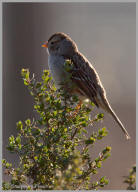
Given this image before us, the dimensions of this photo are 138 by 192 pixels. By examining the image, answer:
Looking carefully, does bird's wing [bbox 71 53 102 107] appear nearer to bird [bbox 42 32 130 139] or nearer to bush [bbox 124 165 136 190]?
bird [bbox 42 32 130 139]

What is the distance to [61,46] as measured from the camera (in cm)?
360

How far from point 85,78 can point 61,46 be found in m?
0.60

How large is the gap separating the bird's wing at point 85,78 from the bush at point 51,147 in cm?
85

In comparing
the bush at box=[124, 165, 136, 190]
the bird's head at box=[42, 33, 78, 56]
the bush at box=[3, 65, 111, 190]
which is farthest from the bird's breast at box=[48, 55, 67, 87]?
the bush at box=[124, 165, 136, 190]

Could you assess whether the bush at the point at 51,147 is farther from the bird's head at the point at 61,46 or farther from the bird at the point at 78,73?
the bird's head at the point at 61,46

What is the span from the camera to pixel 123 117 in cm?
965

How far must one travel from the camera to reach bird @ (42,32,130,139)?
3.06 m

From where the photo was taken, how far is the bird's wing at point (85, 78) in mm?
3070

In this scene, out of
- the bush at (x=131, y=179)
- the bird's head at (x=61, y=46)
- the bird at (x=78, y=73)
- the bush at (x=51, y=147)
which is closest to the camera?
the bush at (x=131, y=179)

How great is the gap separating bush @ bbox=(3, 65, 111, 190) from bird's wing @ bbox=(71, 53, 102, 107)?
85 centimetres

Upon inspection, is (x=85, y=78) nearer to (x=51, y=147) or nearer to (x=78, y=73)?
(x=78, y=73)

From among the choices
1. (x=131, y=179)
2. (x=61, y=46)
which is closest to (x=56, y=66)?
(x=61, y=46)

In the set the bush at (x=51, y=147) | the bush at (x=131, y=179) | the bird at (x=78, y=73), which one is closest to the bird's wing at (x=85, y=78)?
the bird at (x=78, y=73)

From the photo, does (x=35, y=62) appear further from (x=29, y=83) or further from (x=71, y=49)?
(x=29, y=83)
